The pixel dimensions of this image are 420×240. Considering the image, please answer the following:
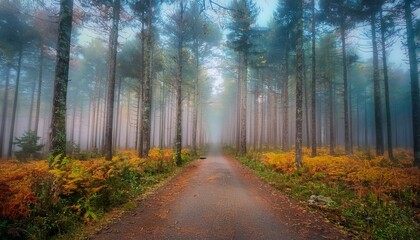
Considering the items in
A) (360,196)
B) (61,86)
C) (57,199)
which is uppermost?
(61,86)

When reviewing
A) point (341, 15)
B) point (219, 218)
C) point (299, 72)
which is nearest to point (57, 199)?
point (219, 218)

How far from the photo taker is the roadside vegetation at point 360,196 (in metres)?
4.83

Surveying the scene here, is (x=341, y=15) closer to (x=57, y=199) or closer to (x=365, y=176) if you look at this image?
(x=365, y=176)

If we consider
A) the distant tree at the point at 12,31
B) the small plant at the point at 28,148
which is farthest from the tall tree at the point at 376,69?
the distant tree at the point at 12,31

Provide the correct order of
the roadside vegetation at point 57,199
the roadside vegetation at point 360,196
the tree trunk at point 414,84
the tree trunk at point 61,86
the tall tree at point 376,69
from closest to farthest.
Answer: the roadside vegetation at point 57,199
the roadside vegetation at point 360,196
the tree trunk at point 61,86
the tree trunk at point 414,84
the tall tree at point 376,69

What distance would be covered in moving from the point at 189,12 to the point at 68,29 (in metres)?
12.9

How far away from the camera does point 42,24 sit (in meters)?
18.9

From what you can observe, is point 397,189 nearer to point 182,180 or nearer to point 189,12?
point 182,180

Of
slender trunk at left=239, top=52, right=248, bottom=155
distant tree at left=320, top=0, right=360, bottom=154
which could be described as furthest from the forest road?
distant tree at left=320, top=0, right=360, bottom=154

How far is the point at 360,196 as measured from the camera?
687 cm

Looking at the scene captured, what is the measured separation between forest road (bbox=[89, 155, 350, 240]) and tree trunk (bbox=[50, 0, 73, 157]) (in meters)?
3.50

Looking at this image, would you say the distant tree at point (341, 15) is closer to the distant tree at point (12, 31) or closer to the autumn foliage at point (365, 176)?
the autumn foliage at point (365, 176)

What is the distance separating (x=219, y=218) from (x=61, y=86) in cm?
658

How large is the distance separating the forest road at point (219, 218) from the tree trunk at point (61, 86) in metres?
3.50
